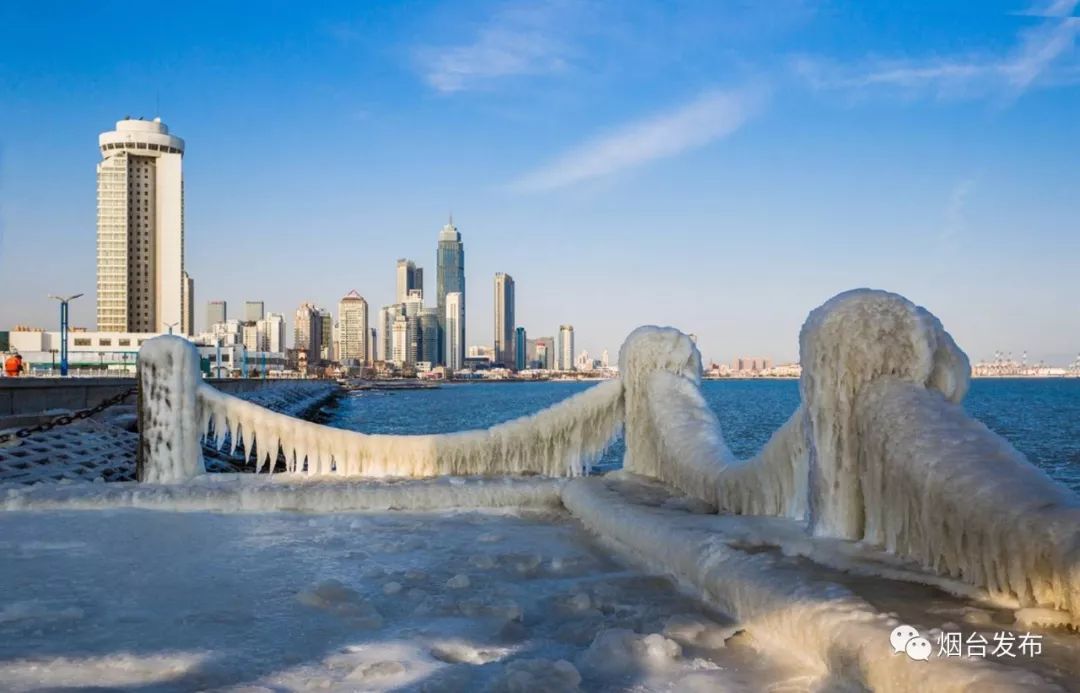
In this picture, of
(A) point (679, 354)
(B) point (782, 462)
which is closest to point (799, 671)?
(B) point (782, 462)

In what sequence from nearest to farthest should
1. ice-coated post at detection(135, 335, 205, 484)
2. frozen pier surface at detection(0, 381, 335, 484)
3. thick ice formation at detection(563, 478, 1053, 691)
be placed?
thick ice formation at detection(563, 478, 1053, 691) → ice-coated post at detection(135, 335, 205, 484) → frozen pier surface at detection(0, 381, 335, 484)

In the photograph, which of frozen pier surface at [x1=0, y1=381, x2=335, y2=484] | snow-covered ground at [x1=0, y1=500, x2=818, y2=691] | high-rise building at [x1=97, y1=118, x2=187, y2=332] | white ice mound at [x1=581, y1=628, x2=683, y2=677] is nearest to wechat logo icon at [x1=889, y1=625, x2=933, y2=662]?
snow-covered ground at [x1=0, y1=500, x2=818, y2=691]

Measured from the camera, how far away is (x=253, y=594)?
396 centimetres

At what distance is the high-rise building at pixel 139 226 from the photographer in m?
135

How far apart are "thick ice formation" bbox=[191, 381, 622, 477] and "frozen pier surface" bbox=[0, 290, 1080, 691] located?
0.68 metres

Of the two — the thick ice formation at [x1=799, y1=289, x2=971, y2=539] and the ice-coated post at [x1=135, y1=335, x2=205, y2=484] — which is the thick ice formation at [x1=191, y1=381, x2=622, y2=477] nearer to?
the ice-coated post at [x1=135, y1=335, x2=205, y2=484]

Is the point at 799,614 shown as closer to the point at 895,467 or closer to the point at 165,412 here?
the point at 895,467

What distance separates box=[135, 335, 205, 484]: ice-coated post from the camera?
295 inches

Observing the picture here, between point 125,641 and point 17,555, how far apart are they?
2.23m

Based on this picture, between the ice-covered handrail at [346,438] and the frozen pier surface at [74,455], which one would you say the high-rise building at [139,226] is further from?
the ice-covered handrail at [346,438]

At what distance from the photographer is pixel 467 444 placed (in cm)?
780

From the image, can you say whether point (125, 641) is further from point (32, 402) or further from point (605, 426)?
point (32, 402)

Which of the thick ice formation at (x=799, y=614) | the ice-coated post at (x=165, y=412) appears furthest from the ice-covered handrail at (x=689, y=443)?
the ice-coated post at (x=165, y=412)

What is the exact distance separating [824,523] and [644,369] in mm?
3851
